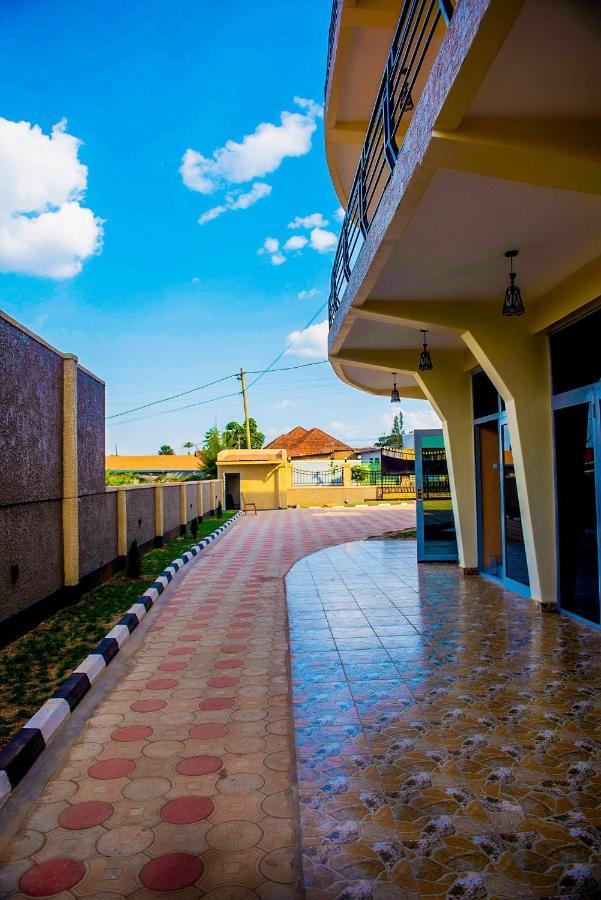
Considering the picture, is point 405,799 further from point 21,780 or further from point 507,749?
point 21,780

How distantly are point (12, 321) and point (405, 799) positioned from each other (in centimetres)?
638

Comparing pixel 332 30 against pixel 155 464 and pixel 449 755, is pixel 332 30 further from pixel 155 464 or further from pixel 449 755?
pixel 155 464

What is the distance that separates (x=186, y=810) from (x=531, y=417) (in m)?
5.80

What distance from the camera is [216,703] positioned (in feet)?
16.1

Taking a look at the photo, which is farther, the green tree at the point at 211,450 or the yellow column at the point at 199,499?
the green tree at the point at 211,450

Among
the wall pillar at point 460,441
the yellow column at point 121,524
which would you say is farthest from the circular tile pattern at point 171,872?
the yellow column at point 121,524

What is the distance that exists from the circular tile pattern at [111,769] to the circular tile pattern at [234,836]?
904mm

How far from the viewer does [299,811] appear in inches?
126

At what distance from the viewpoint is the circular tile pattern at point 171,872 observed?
269 cm

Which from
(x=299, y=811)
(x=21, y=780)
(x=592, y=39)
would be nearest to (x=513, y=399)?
(x=592, y=39)

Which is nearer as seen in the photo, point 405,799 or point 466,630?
point 405,799

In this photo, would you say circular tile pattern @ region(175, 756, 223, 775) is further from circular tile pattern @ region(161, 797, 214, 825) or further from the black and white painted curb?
the black and white painted curb

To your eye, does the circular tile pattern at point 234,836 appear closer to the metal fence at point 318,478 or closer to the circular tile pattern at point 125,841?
the circular tile pattern at point 125,841

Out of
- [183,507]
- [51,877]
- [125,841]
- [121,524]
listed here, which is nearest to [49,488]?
[121,524]
